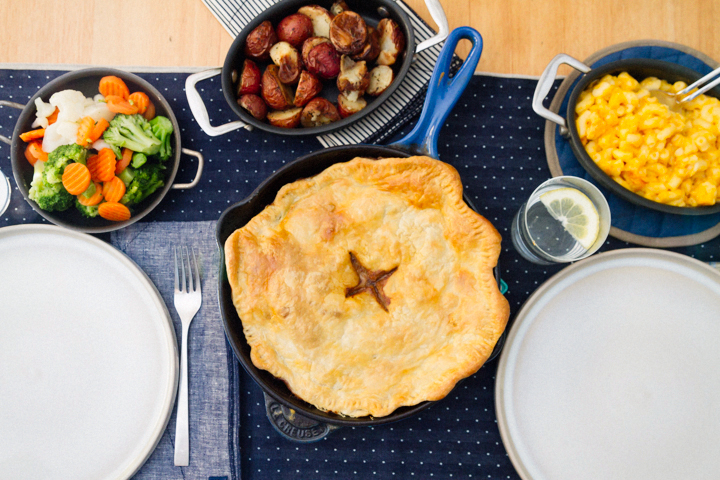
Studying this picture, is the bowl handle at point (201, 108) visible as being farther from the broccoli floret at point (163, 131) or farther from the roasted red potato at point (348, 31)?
the roasted red potato at point (348, 31)

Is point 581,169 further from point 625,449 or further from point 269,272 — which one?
point 269,272

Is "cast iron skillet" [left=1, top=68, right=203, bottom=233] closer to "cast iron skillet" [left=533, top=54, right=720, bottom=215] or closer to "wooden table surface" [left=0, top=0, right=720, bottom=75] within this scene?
"wooden table surface" [left=0, top=0, right=720, bottom=75]

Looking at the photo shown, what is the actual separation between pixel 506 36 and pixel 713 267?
1.47 meters

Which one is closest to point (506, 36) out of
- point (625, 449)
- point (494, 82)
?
point (494, 82)

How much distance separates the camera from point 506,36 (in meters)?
2.16

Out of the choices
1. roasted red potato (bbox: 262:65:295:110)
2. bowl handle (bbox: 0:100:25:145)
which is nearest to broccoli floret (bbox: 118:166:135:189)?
bowl handle (bbox: 0:100:25:145)

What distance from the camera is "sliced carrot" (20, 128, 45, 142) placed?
1888 millimetres

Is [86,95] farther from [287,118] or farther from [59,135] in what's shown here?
[287,118]

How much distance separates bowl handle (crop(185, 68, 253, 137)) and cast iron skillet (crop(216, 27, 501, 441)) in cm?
42

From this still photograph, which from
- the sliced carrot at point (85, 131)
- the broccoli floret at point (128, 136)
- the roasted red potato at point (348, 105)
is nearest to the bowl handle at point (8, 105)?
the sliced carrot at point (85, 131)

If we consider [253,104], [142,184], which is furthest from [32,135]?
[253,104]

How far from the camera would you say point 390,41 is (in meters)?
1.93

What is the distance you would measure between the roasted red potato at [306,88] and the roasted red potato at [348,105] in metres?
0.12

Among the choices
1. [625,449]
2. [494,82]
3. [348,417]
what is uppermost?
[494,82]
